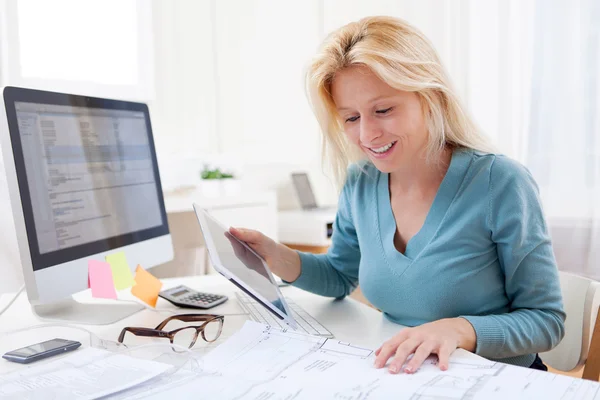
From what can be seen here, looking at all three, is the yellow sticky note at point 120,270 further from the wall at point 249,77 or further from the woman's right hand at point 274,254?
the wall at point 249,77

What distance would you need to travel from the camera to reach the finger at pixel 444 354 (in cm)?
73

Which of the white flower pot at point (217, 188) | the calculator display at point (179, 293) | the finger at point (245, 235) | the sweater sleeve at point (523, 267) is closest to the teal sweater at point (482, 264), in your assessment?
the sweater sleeve at point (523, 267)

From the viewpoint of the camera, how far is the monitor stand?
3.69ft

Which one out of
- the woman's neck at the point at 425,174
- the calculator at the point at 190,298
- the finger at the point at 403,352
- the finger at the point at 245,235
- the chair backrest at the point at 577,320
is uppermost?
the woman's neck at the point at 425,174

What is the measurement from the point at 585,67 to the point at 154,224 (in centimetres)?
189

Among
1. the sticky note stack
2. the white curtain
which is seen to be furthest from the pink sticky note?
the white curtain

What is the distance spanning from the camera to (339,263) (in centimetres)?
133

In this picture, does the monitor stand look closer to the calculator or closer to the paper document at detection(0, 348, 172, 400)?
the calculator

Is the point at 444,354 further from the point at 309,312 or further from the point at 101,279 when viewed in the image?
the point at 101,279

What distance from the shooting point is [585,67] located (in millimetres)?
2396

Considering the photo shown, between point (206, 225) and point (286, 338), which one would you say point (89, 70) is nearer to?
point (206, 225)

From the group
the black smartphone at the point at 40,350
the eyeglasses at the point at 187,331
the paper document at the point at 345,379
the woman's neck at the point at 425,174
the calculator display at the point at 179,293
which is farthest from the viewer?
the calculator display at the point at 179,293

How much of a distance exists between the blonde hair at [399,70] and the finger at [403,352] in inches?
18.3

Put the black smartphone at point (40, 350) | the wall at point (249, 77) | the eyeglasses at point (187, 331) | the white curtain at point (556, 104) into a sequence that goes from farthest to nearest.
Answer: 1. the wall at point (249, 77)
2. the white curtain at point (556, 104)
3. the eyeglasses at point (187, 331)
4. the black smartphone at point (40, 350)
